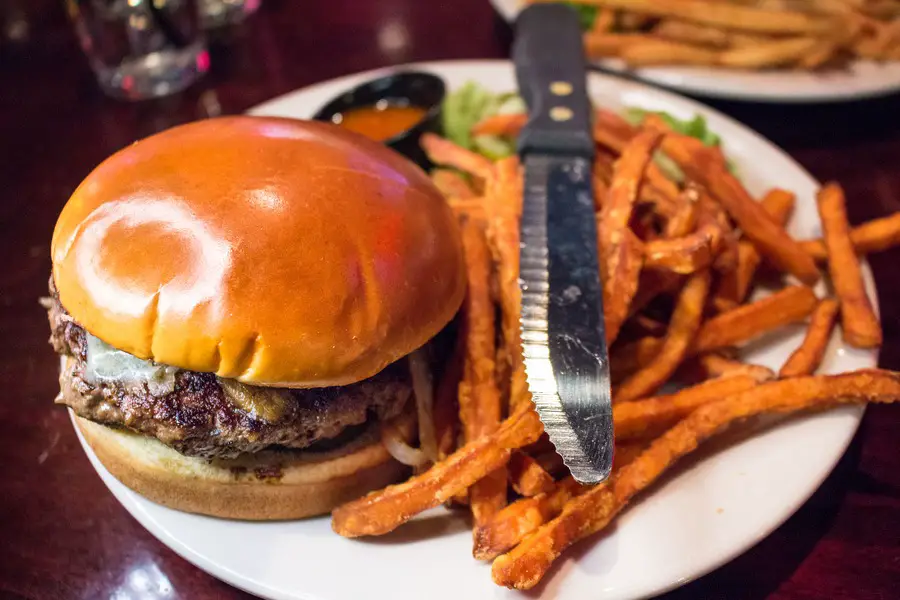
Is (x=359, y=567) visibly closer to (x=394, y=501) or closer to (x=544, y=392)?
(x=394, y=501)

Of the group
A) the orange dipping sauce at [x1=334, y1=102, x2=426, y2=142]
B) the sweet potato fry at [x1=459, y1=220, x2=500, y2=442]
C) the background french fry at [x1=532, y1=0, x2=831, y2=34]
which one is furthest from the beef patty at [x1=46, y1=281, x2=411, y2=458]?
the background french fry at [x1=532, y1=0, x2=831, y2=34]

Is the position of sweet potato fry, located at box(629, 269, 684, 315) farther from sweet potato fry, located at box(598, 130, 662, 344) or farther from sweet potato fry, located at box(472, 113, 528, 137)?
sweet potato fry, located at box(472, 113, 528, 137)

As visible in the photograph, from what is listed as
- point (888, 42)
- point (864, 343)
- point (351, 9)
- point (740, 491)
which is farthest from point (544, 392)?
point (351, 9)

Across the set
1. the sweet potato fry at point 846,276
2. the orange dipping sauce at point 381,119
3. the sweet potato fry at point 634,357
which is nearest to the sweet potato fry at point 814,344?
the sweet potato fry at point 846,276

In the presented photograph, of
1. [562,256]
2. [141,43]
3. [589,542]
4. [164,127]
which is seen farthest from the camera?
[141,43]

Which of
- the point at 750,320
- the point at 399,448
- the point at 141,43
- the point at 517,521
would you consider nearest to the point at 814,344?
the point at 750,320

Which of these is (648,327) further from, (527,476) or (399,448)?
(399,448)

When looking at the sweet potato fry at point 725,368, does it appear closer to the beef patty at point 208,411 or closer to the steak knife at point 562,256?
the steak knife at point 562,256
